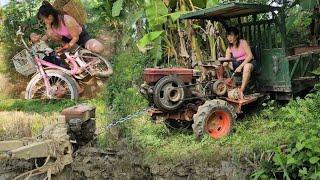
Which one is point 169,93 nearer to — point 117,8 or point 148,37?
point 148,37

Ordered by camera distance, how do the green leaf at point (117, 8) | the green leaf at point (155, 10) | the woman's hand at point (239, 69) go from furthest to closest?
the green leaf at point (117, 8)
the green leaf at point (155, 10)
the woman's hand at point (239, 69)

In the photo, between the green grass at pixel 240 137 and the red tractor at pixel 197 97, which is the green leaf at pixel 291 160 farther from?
the red tractor at pixel 197 97

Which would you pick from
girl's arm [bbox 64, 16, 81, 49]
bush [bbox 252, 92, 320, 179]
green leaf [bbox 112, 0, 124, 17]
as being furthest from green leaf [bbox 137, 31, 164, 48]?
bush [bbox 252, 92, 320, 179]

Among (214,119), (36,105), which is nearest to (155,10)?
(214,119)

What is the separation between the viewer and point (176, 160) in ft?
19.4

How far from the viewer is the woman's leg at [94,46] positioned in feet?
24.4

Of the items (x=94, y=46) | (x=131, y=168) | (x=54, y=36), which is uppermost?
(x=54, y=36)

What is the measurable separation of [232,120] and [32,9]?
11.2ft

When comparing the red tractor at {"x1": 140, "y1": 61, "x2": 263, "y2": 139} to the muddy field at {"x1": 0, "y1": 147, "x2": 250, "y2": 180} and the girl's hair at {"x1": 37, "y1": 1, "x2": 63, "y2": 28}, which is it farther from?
the girl's hair at {"x1": 37, "y1": 1, "x2": 63, "y2": 28}

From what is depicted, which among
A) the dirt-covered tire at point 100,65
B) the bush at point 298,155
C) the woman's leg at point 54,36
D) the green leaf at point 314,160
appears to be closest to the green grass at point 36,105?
the dirt-covered tire at point 100,65

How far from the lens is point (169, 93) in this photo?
265 inches

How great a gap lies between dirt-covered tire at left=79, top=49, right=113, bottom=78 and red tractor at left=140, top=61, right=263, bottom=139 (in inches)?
36.4

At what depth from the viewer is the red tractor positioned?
261 inches

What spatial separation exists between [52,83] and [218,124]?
94.6 inches
